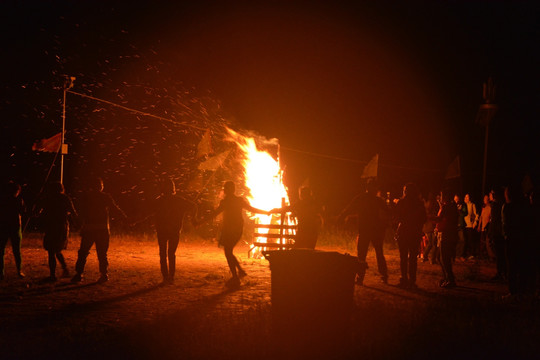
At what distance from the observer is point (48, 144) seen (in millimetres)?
18016

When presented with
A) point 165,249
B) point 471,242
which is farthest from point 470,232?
point 165,249

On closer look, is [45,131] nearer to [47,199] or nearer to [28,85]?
[28,85]

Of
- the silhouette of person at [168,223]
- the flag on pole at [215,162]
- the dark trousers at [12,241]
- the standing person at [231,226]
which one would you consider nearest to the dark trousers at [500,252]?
the standing person at [231,226]

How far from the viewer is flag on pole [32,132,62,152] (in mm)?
17859

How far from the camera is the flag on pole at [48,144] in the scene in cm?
1786

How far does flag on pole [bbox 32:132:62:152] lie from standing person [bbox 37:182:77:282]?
828 cm

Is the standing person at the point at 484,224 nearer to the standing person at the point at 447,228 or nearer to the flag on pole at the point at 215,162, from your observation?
the standing person at the point at 447,228

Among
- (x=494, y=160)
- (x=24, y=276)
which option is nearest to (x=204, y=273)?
(x=24, y=276)

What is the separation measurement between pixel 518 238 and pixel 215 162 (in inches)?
580

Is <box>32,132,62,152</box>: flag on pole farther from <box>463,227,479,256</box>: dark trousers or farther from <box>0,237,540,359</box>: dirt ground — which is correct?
<box>463,227,479,256</box>: dark trousers

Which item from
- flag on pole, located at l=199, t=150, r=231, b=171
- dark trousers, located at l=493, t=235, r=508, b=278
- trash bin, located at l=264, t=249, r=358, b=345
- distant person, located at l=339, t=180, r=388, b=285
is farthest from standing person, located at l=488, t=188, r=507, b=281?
flag on pole, located at l=199, t=150, r=231, b=171

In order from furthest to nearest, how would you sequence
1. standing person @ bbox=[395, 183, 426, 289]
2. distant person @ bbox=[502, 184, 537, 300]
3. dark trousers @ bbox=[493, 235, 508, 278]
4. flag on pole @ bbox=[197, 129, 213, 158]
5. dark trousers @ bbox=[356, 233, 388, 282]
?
flag on pole @ bbox=[197, 129, 213, 158] → dark trousers @ bbox=[493, 235, 508, 278] → dark trousers @ bbox=[356, 233, 388, 282] → standing person @ bbox=[395, 183, 426, 289] → distant person @ bbox=[502, 184, 537, 300]

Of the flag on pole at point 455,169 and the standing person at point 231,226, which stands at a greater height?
the flag on pole at point 455,169

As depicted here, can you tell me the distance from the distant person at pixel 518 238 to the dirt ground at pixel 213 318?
1.65 ft
